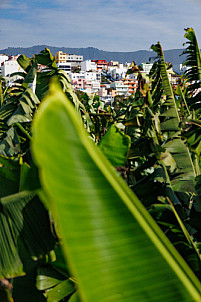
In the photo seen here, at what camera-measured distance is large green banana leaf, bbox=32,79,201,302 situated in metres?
0.94

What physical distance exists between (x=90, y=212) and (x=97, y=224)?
4 centimetres

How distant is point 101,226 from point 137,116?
3.55 meters

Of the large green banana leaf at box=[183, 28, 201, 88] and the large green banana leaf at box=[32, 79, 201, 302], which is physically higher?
the large green banana leaf at box=[183, 28, 201, 88]

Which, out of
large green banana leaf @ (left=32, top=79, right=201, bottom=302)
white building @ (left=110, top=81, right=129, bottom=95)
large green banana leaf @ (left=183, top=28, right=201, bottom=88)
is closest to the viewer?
large green banana leaf @ (left=32, top=79, right=201, bottom=302)

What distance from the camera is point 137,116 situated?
4520 millimetres

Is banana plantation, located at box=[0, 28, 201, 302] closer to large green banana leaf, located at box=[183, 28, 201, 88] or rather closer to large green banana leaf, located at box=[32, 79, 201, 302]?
large green banana leaf, located at box=[32, 79, 201, 302]

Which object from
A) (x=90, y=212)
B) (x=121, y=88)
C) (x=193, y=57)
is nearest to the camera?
(x=90, y=212)

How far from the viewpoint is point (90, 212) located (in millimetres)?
1042

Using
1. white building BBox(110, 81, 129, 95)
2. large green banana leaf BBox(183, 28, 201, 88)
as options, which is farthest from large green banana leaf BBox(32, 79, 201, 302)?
white building BBox(110, 81, 129, 95)

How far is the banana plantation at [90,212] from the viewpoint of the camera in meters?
0.97

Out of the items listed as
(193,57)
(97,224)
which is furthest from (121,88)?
(97,224)

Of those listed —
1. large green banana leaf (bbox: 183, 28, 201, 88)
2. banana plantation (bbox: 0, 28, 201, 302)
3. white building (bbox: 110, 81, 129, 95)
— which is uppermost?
white building (bbox: 110, 81, 129, 95)

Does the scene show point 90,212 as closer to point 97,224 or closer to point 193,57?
point 97,224

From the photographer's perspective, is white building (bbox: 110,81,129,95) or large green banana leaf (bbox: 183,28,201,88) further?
white building (bbox: 110,81,129,95)
